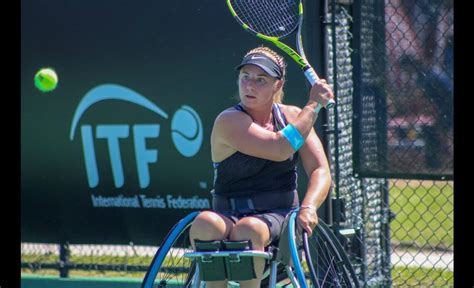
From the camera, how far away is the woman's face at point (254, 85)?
457 centimetres

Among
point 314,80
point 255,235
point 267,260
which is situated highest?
point 314,80

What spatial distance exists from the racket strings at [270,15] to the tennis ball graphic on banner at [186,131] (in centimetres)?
116

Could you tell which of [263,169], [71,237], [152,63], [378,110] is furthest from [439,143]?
[71,237]

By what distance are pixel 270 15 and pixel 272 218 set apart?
111cm

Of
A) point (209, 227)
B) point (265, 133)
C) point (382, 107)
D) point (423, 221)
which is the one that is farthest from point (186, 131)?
point (423, 221)

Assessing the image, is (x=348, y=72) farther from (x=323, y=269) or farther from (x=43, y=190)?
(x=43, y=190)

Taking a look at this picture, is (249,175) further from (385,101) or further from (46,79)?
(46,79)

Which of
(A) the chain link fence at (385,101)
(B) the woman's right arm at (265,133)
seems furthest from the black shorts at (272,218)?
(A) the chain link fence at (385,101)

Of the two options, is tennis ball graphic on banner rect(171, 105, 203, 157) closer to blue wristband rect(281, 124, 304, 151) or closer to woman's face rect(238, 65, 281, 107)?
woman's face rect(238, 65, 281, 107)

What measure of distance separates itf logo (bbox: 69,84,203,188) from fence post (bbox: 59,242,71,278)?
0.47m

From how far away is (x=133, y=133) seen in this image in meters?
6.25

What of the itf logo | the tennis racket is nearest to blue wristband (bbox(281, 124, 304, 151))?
the tennis racket

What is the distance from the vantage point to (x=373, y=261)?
5.88 meters

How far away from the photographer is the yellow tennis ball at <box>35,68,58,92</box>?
6441 mm
